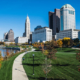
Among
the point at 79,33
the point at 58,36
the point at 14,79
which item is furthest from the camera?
the point at 58,36

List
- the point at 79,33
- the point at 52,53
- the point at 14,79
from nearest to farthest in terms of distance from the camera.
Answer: the point at 14,79
the point at 52,53
the point at 79,33

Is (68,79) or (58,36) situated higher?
(58,36)

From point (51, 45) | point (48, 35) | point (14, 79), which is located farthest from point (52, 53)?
point (48, 35)

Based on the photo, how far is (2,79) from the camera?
16.4 metres

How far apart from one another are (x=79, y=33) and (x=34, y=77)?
145062 mm

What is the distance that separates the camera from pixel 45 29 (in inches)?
7849

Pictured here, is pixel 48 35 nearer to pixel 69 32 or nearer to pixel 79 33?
pixel 69 32

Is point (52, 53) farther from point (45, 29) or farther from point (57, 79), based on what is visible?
point (45, 29)

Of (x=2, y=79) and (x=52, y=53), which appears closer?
(x=2, y=79)

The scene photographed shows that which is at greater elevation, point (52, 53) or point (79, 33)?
point (79, 33)

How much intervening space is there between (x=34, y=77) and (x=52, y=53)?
12.6 m

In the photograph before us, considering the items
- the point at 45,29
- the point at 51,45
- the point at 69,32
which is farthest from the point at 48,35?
the point at 51,45

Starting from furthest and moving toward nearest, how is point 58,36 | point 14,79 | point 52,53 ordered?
point 58,36 → point 52,53 → point 14,79

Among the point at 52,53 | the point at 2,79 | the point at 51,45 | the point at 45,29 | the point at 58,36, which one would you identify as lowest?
the point at 2,79
